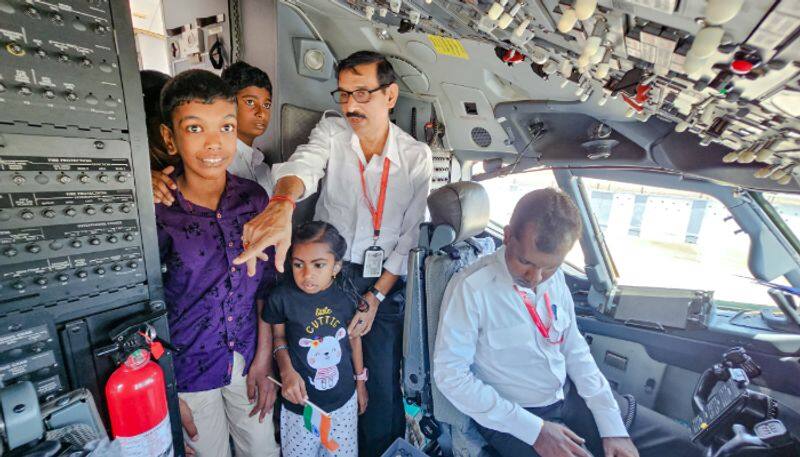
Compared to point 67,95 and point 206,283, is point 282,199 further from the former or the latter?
point 67,95

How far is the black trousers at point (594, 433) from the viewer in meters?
1.53

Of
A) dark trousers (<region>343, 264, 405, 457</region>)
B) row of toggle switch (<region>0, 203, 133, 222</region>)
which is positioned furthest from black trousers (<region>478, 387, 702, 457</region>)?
row of toggle switch (<region>0, 203, 133, 222</region>)

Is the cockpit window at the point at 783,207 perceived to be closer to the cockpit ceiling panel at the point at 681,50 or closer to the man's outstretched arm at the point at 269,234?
the cockpit ceiling panel at the point at 681,50

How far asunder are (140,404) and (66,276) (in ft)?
1.25

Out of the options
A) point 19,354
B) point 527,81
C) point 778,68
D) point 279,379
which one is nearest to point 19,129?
point 19,354

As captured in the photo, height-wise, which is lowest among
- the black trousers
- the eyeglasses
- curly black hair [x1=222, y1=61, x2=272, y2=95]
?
the black trousers

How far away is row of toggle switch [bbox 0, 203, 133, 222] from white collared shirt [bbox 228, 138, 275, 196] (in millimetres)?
899

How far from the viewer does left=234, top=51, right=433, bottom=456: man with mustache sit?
1.81 metres

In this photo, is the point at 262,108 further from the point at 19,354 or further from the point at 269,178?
the point at 19,354

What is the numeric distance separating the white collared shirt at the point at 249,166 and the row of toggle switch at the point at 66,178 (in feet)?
2.95

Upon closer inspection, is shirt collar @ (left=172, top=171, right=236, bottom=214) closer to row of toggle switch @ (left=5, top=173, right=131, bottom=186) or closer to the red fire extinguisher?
row of toggle switch @ (left=5, top=173, right=131, bottom=186)

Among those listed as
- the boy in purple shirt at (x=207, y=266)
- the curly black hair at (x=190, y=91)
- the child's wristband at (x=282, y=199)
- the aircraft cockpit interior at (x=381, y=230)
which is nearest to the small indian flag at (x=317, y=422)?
the aircraft cockpit interior at (x=381, y=230)

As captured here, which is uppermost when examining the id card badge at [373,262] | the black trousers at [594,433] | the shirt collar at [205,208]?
the shirt collar at [205,208]

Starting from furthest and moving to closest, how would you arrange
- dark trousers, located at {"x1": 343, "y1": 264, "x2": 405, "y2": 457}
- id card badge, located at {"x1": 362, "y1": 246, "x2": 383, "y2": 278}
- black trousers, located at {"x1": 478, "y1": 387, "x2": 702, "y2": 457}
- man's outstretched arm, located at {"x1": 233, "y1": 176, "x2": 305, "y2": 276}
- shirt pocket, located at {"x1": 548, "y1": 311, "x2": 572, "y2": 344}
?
dark trousers, located at {"x1": 343, "y1": 264, "x2": 405, "y2": 457} < id card badge, located at {"x1": 362, "y1": 246, "x2": 383, "y2": 278} < shirt pocket, located at {"x1": 548, "y1": 311, "x2": 572, "y2": 344} < black trousers, located at {"x1": 478, "y1": 387, "x2": 702, "y2": 457} < man's outstretched arm, located at {"x1": 233, "y1": 176, "x2": 305, "y2": 276}
